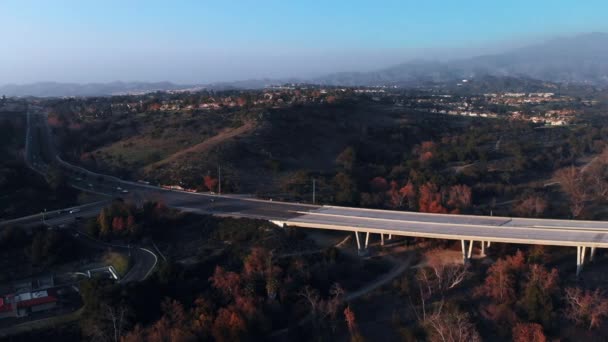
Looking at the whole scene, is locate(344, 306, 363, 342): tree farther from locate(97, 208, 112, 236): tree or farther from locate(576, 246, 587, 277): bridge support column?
locate(97, 208, 112, 236): tree

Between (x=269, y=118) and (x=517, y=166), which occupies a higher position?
(x=269, y=118)

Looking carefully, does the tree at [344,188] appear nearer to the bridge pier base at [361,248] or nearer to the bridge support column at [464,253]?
the bridge pier base at [361,248]

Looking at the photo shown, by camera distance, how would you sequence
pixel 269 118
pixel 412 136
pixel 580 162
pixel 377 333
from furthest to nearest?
1. pixel 412 136
2. pixel 269 118
3. pixel 580 162
4. pixel 377 333

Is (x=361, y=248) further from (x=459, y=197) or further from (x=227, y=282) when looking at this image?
(x=459, y=197)

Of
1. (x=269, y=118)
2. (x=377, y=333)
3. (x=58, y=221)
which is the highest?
(x=269, y=118)

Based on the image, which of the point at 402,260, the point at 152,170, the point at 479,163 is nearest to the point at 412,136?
the point at 479,163

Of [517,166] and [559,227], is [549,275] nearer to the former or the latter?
[559,227]

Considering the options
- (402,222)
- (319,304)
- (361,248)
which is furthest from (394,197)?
(319,304)
